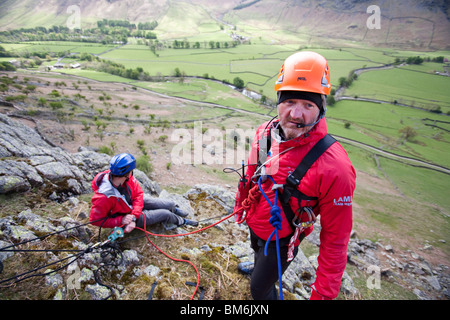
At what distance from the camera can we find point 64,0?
180750mm

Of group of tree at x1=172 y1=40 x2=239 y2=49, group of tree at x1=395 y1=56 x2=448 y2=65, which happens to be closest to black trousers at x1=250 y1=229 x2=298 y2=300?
group of tree at x1=172 y1=40 x2=239 y2=49

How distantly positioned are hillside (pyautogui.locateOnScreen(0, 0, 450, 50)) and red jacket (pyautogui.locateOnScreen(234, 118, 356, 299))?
499 feet

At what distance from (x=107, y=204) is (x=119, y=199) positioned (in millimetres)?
212

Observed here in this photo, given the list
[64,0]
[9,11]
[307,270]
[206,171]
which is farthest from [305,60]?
[64,0]

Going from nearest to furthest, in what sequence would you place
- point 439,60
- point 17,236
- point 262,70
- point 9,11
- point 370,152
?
point 17,236
point 370,152
point 262,70
point 439,60
point 9,11

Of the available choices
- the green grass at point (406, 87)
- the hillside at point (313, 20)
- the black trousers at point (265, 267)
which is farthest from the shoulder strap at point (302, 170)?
the hillside at point (313, 20)

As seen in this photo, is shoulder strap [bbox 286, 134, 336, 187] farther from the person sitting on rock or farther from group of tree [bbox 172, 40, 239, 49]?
group of tree [bbox 172, 40, 239, 49]

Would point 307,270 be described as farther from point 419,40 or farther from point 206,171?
point 419,40

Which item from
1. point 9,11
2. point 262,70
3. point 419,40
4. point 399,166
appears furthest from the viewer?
point 9,11

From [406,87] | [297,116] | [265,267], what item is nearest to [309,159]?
[297,116]

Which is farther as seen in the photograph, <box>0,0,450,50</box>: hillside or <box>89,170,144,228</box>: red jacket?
<box>0,0,450,50</box>: hillside

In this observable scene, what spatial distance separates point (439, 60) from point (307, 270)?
140 m

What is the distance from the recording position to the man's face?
2.21 metres
